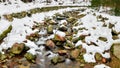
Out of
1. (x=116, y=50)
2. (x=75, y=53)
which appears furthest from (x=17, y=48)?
(x=116, y=50)

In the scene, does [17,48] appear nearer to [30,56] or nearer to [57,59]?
[30,56]

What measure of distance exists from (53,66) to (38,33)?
5541mm

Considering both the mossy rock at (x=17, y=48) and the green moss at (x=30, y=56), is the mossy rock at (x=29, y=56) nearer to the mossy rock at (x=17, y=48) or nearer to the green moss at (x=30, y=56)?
the green moss at (x=30, y=56)

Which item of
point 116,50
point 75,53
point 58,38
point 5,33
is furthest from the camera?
point 5,33

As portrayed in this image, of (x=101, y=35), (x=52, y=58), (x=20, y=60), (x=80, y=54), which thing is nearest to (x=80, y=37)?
(x=101, y=35)

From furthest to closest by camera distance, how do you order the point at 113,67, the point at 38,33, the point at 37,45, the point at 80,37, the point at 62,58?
1. the point at 38,33
2. the point at 80,37
3. the point at 37,45
4. the point at 62,58
5. the point at 113,67

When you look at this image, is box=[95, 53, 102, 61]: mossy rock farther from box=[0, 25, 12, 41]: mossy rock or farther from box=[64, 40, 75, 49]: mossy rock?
box=[0, 25, 12, 41]: mossy rock

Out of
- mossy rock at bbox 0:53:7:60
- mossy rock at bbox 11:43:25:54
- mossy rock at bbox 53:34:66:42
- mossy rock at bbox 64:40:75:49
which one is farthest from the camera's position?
mossy rock at bbox 53:34:66:42

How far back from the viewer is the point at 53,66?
11.2m

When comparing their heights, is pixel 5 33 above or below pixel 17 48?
above

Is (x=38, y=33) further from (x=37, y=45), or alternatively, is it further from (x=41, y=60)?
(x=41, y=60)

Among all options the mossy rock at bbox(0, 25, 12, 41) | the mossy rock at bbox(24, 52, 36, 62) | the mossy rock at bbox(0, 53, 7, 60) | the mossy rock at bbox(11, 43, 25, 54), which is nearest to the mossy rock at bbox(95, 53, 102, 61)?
the mossy rock at bbox(24, 52, 36, 62)

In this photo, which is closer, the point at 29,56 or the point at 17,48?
the point at 29,56

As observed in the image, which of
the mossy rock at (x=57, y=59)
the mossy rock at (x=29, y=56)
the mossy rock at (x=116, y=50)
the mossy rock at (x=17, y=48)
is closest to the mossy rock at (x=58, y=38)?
the mossy rock at (x=57, y=59)
